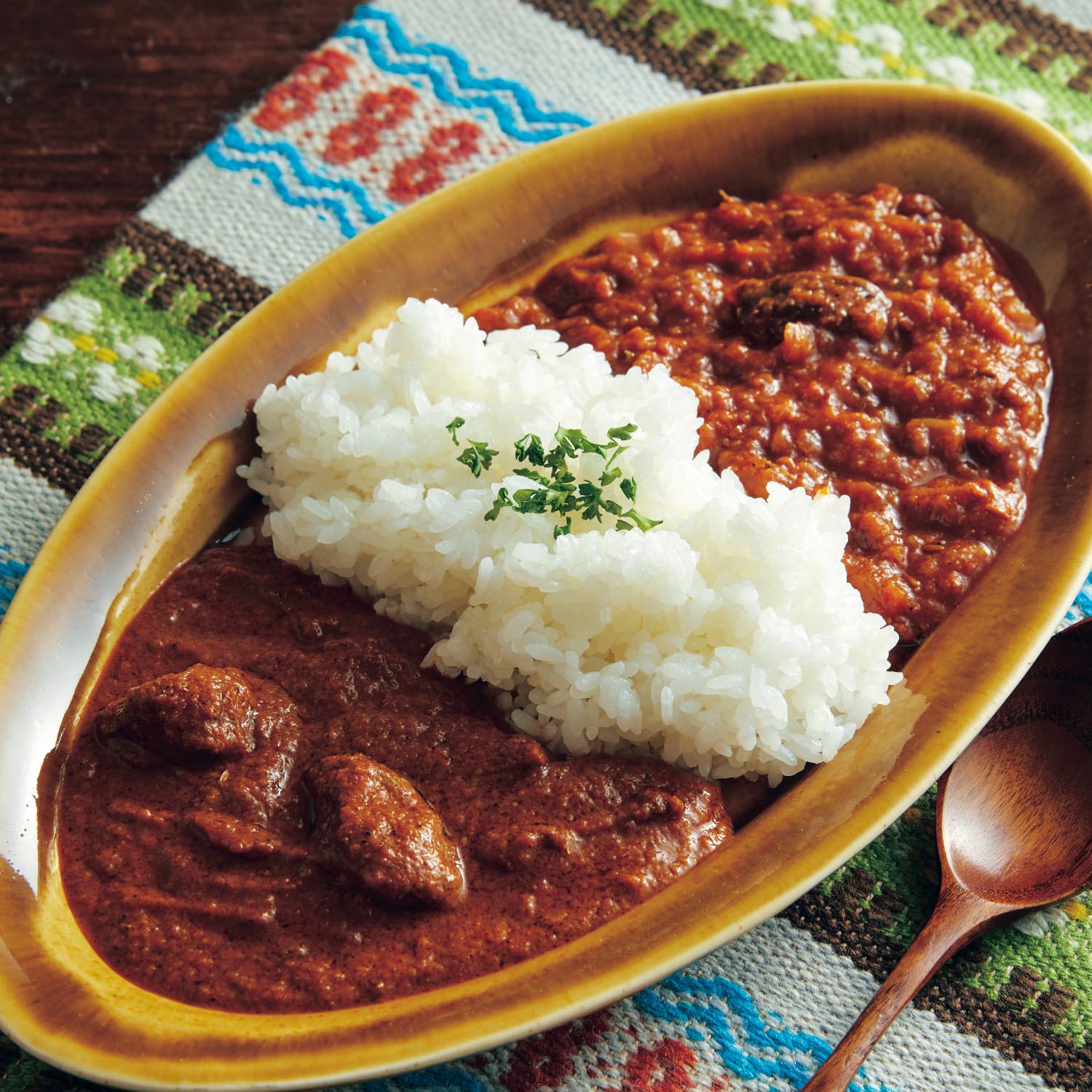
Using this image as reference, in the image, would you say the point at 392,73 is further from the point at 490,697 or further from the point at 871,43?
the point at 490,697

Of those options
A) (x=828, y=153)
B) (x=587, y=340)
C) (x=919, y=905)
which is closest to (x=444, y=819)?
(x=919, y=905)

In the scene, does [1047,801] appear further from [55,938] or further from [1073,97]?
[1073,97]

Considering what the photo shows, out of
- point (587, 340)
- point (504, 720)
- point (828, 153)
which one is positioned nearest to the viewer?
point (504, 720)

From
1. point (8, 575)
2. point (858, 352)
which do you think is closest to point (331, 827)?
point (8, 575)

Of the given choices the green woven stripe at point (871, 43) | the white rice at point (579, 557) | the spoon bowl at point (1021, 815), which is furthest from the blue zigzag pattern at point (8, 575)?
the green woven stripe at point (871, 43)

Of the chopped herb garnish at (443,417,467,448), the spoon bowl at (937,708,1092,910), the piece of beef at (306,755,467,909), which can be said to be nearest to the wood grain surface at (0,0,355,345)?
the chopped herb garnish at (443,417,467,448)

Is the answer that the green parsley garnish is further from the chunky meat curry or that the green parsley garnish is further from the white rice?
the chunky meat curry

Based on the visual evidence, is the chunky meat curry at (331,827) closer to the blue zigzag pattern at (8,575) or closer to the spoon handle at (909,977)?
the spoon handle at (909,977)
